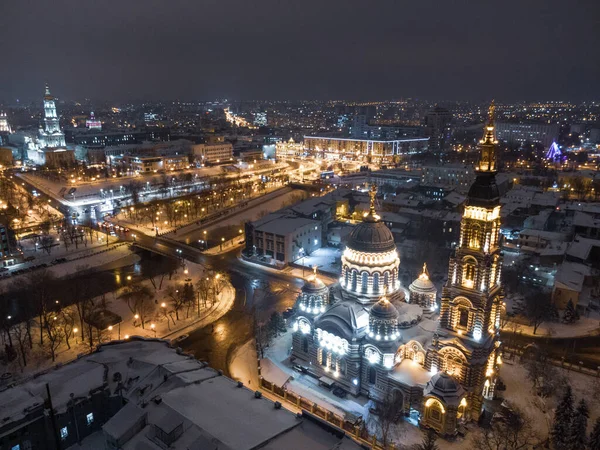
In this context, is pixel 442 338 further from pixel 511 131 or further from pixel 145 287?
pixel 511 131

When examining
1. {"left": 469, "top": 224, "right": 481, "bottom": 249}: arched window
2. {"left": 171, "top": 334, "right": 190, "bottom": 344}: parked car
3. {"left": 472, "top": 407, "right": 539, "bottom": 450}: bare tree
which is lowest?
{"left": 171, "top": 334, "right": 190, "bottom": 344}: parked car

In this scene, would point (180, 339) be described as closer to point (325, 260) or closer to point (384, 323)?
point (384, 323)

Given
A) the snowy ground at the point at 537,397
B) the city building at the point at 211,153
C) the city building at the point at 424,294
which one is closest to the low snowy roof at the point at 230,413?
the snowy ground at the point at 537,397

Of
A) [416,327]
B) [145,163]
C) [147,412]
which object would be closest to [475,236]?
[416,327]

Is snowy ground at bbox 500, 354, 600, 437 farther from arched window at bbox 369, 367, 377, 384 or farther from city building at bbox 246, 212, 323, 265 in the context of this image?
city building at bbox 246, 212, 323, 265

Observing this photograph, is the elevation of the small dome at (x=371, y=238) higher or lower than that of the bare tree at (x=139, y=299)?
higher

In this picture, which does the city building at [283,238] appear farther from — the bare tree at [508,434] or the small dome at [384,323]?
the bare tree at [508,434]

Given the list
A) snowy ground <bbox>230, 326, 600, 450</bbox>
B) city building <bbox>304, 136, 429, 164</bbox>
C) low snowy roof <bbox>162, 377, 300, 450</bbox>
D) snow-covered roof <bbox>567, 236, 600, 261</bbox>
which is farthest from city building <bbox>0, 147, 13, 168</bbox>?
snow-covered roof <bbox>567, 236, 600, 261</bbox>
